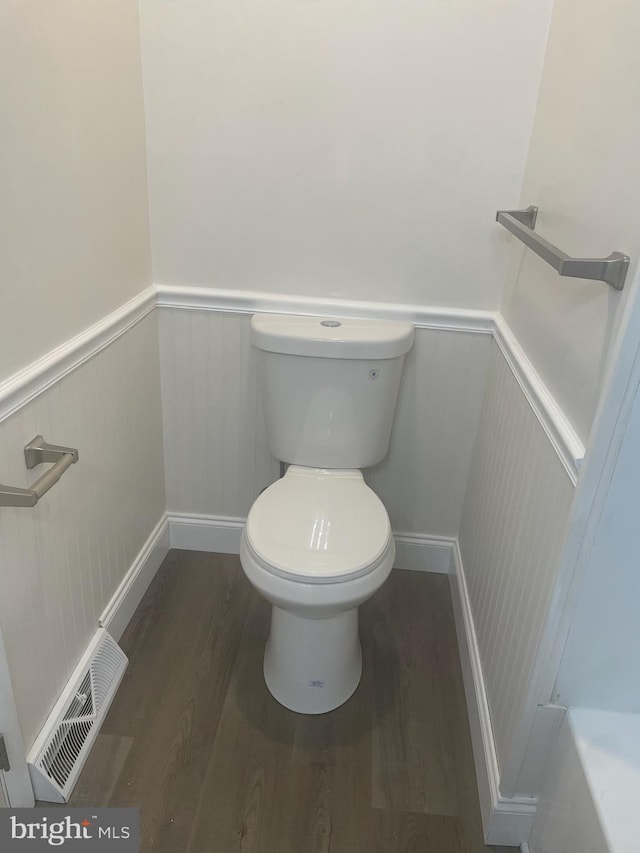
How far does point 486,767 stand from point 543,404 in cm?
81

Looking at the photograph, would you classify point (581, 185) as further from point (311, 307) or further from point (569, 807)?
point (569, 807)

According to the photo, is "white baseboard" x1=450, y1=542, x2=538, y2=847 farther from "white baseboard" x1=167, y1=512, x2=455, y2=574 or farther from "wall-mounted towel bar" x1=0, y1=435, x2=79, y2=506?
"wall-mounted towel bar" x1=0, y1=435, x2=79, y2=506

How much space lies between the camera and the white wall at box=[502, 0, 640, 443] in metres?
0.99

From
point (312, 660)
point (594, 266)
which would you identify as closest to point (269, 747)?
point (312, 660)

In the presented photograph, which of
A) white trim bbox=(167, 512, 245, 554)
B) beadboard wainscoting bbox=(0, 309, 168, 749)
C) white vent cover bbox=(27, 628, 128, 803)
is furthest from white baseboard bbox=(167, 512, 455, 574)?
white vent cover bbox=(27, 628, 128, 803)

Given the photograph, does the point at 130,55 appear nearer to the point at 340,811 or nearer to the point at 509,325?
the point at 509,325

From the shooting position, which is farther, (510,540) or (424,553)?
(424,553)

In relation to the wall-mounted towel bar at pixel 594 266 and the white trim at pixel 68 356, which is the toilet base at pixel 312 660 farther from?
the wall-mounted towel bar at pixel 594 266

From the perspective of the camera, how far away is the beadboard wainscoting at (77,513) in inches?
47.2

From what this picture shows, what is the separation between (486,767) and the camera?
1.39 metres

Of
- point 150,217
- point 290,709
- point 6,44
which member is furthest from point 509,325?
point 6,44

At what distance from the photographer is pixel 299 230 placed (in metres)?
1.76

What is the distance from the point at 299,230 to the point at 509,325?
63cm

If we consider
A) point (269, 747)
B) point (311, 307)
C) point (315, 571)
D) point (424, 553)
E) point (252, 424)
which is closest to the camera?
point (315, 571)
